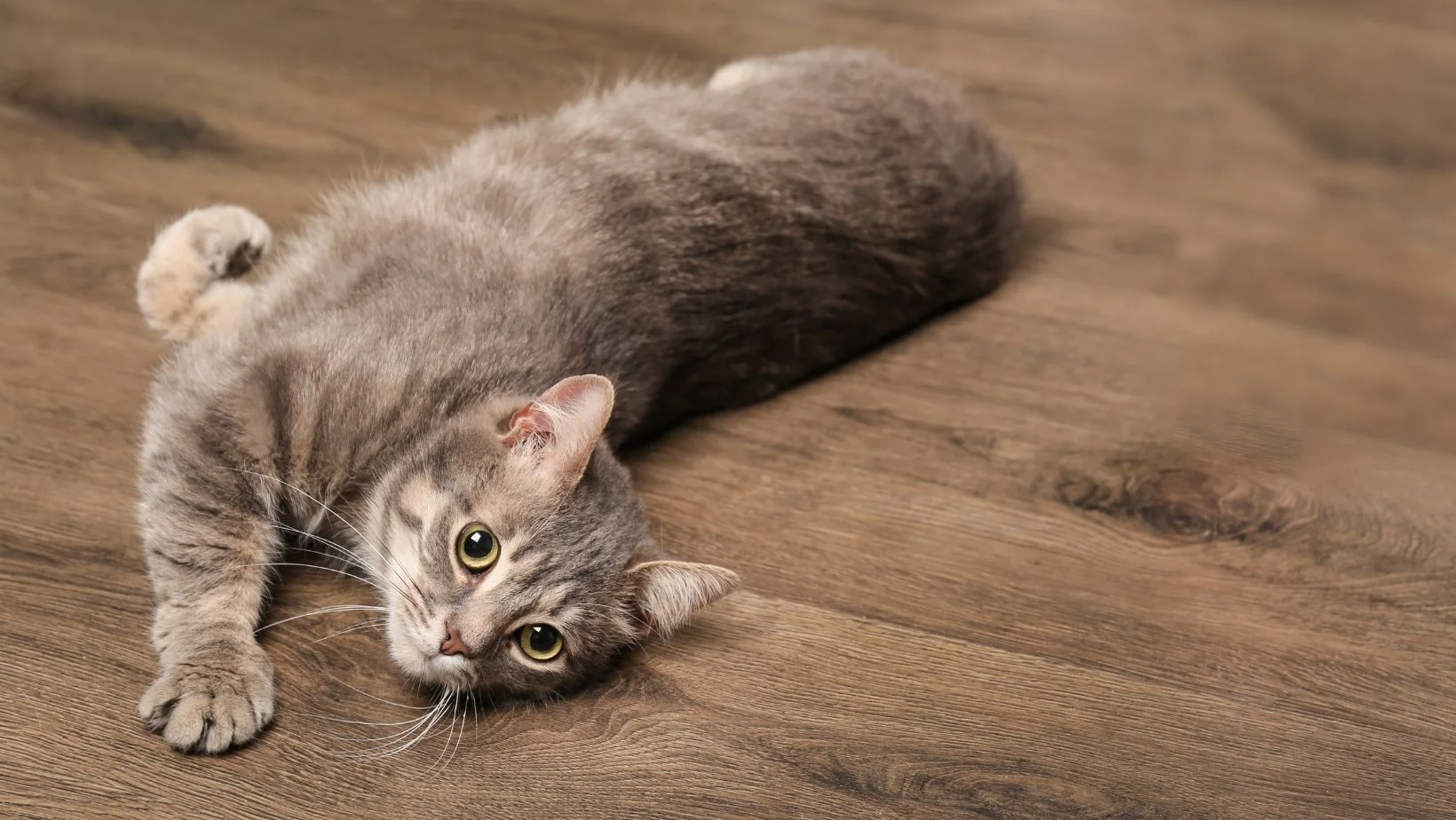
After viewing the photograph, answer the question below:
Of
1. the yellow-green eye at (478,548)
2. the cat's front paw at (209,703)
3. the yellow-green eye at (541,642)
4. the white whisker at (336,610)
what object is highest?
the yellow-green eye at (478,548)

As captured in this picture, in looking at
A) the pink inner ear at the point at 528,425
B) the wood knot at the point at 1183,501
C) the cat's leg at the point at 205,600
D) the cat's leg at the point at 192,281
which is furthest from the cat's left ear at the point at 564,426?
the wood knot at the point at 1183,501

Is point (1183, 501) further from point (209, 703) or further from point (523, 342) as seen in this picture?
point (209, 703)

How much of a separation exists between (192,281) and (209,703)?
756mm

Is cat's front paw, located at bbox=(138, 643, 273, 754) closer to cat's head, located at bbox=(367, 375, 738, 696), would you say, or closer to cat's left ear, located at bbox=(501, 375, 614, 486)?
cat's head, located at bbox=(367, 375, 738, 696)

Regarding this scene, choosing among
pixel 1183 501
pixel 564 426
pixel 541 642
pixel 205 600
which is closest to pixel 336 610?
pixel 205 600

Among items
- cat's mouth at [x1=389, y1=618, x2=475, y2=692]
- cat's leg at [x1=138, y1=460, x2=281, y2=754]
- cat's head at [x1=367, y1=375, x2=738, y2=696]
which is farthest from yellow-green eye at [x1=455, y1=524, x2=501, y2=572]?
cat's leg at [x1=138, y1=460, x2=281, y2=754]

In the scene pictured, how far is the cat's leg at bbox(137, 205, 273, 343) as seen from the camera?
6.20ft

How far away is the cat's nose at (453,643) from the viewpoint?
4.76 feet

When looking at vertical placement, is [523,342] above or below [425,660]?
above

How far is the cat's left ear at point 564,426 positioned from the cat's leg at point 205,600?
381mm

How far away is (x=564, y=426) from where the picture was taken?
1.51 meters

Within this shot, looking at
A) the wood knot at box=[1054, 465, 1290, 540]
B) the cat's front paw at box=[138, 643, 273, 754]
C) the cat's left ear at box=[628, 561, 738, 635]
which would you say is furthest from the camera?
the wood knot at box=[1054, 465, 1290, 540]

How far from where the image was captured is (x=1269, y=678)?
1822 mm

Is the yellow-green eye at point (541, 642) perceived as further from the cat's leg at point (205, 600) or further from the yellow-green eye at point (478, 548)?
the cat's leg at point (205, 600)
